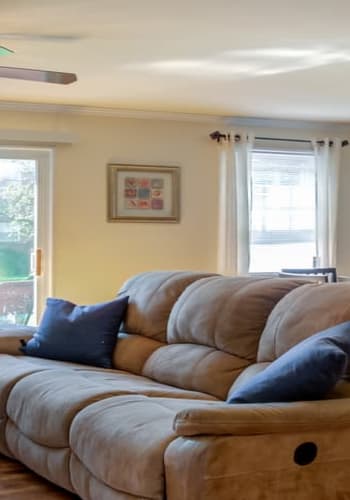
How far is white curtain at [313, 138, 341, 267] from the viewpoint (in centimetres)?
667

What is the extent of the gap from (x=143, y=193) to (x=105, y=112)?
2.42 feet

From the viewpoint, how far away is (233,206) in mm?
6324

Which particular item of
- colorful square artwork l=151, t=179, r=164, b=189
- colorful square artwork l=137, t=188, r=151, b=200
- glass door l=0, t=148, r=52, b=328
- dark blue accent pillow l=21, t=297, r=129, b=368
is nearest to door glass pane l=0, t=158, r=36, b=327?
glass door l=0, t=148, r=52, b=328

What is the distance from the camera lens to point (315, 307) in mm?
2932

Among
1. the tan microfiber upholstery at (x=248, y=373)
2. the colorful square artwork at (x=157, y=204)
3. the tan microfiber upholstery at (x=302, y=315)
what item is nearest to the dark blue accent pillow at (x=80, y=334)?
the tan microfiber upholstery at (x=248, y=373)

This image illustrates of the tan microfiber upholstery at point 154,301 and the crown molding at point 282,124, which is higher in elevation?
the crown molding at point 282,124

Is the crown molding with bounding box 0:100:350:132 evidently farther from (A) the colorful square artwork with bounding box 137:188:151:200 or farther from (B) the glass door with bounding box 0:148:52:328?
(A) the colorful square artwork with bounding box 137:188:151:200

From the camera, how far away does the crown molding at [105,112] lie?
5.68 meters

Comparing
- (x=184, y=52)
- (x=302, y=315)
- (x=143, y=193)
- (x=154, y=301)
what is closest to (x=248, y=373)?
(x=302, y=315)

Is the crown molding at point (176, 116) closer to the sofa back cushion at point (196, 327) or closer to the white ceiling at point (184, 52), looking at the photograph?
the white ceiling at point (184, 52)

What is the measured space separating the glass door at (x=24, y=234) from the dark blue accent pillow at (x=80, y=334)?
5.32ft

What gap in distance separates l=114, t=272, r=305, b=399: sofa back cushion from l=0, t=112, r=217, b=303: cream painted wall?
1.73 m

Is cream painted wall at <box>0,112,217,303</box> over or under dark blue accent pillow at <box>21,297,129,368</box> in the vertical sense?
over

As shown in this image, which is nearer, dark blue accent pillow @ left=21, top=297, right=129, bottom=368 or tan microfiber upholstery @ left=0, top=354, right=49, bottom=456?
tan microfiber upholstery @ left=0, top=354, right=49, bottom=456
